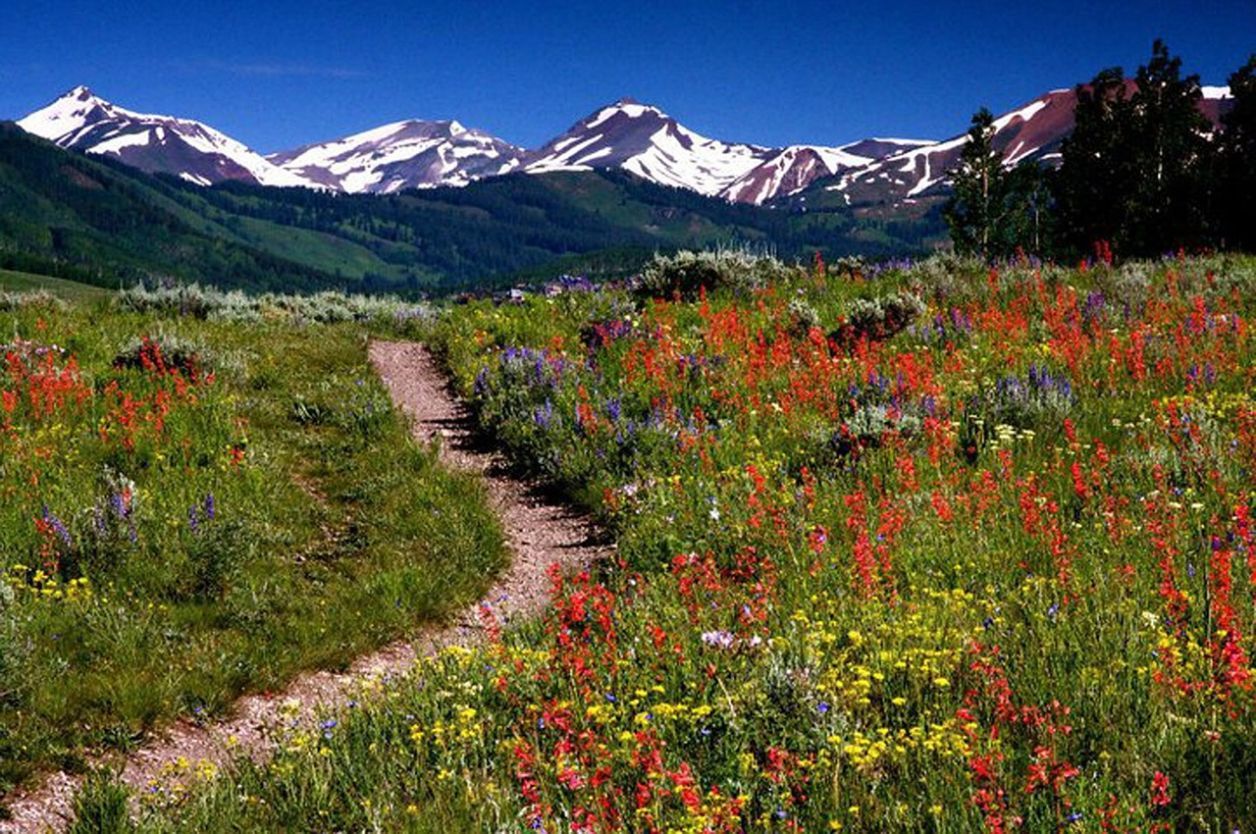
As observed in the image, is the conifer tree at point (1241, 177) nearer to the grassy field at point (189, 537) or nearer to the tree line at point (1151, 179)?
the tree line at point (1151, 179)

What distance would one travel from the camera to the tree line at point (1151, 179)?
41.4 meters

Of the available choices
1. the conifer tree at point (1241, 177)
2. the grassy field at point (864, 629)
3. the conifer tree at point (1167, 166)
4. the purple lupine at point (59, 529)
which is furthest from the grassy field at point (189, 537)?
the conifer tree at point (1241, 177)

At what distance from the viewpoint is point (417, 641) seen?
681 centimetres

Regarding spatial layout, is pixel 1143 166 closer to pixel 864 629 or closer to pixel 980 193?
pixel 980 193

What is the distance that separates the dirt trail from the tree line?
3479 cm

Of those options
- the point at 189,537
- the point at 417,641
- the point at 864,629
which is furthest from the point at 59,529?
the point at 864,629

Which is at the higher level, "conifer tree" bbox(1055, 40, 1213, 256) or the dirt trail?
"conifer tree" bbox(1055, 40, 1213, 256)

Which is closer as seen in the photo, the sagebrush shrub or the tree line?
the sagebrush shrub

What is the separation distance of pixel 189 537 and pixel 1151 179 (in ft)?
152

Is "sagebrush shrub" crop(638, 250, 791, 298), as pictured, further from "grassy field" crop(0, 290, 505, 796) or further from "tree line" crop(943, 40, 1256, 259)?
"tree line" crop(943, 40, 1256, 259)

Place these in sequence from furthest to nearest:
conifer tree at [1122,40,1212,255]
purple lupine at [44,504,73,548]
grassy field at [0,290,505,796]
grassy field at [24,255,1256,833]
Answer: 1. conifer tree at [1122,40,1212,255]
2. purple lupine at [44,504,73,548]
3. grassy field at [0,290,505,796]
4. grassy field at [24,255,1256,833]

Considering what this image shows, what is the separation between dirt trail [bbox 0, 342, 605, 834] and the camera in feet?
15.7

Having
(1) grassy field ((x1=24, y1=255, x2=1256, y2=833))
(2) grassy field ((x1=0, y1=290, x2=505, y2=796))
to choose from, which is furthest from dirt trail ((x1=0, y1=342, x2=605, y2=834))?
(1) grassy field ((x1=24, y1=255, x2=1256, y2=833))

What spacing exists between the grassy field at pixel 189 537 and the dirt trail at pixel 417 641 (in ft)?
0.53
